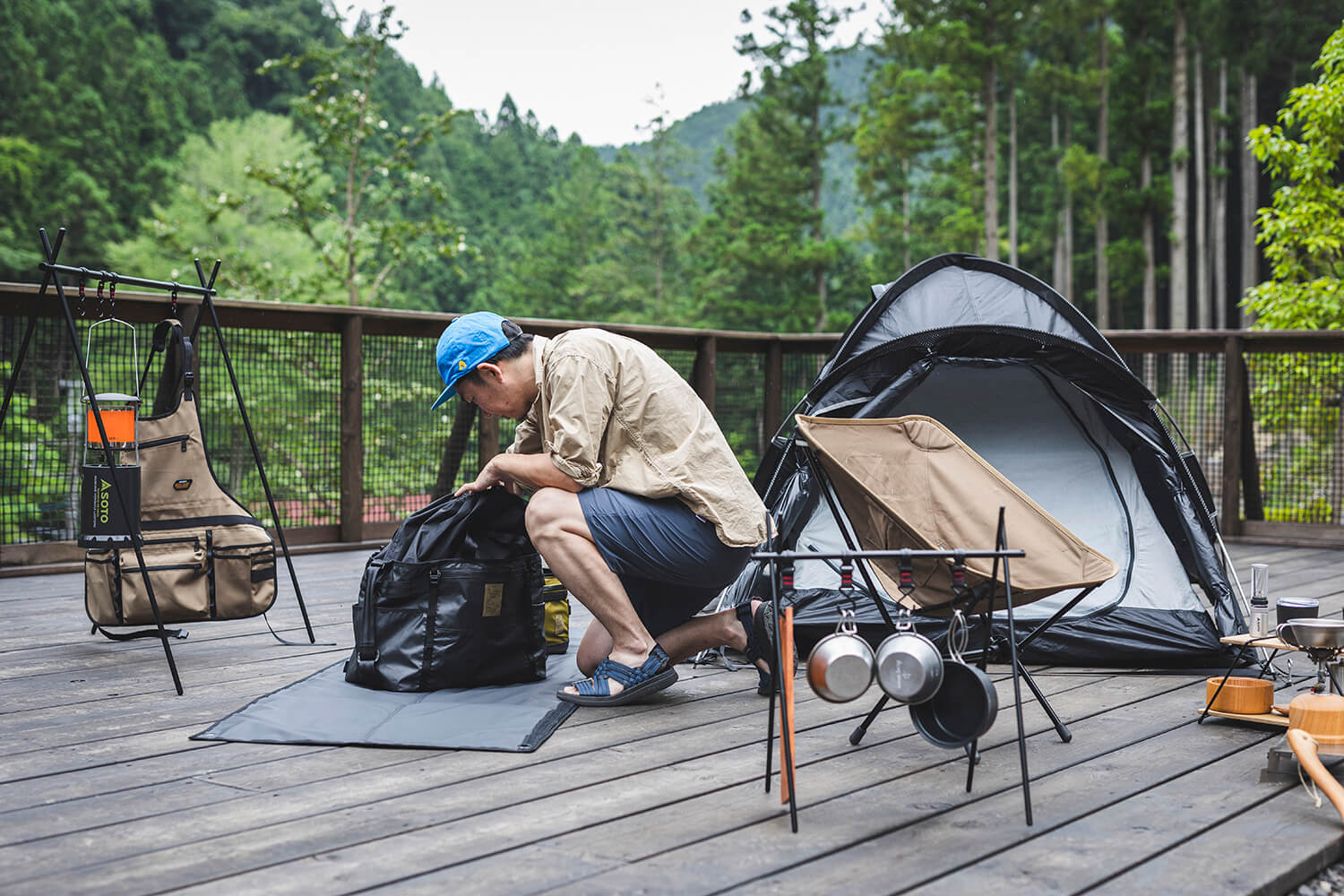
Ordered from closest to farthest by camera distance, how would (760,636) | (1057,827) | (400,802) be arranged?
(1057,827) → (400,802) → (760,636)

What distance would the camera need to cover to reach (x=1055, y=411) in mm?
3963

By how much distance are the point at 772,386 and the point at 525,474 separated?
4.15 metres

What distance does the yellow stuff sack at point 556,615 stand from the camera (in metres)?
3.42

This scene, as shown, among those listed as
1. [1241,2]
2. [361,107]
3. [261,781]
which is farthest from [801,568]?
[1241,2]

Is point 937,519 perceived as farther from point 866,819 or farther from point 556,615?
point 556,615

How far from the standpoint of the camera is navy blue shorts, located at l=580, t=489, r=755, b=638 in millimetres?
2826

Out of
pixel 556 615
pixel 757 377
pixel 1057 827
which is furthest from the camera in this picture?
pixel 757 377

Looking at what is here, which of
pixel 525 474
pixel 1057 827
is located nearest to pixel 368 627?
pixel 525 474

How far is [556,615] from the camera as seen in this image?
3.48 meters

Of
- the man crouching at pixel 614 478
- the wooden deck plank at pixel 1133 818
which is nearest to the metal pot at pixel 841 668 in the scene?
the wooden deck plank at pixel 1133 818

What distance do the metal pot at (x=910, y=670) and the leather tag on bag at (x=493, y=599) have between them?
1.19 metres

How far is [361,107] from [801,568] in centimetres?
1080

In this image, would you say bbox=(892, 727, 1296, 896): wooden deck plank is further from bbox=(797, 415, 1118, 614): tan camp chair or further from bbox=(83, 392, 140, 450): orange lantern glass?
bbox=(83, 392, 140, 450): orange lantern glass

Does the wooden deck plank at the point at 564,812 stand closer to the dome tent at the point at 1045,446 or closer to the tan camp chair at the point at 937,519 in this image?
the tan camp chair at the point at 937,519
